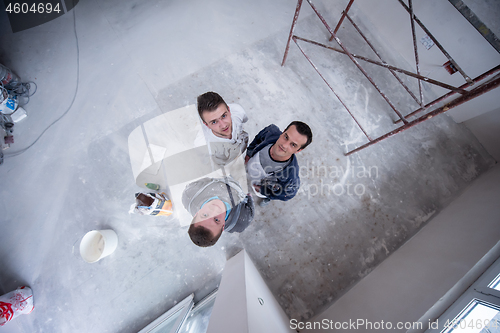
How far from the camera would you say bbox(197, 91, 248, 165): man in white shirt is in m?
1.83

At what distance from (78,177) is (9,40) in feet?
8.00

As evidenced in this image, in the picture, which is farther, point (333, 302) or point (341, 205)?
point (341, 205)

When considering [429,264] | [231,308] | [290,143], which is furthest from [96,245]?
[429,264]

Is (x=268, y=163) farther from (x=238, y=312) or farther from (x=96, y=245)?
(x=96, y=245)

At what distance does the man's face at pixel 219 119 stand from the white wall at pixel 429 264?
207cm

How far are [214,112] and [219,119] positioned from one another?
7cm

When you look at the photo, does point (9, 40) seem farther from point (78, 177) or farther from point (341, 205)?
point (341, 205)

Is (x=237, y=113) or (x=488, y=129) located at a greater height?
(x=237, y=113)

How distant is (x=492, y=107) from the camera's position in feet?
8.01

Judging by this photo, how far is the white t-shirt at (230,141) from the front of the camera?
80.6 inches

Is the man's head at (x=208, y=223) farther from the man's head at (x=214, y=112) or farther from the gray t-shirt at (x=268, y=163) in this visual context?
the man's head at (x=214, y=112)

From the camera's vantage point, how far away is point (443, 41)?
8.30ft

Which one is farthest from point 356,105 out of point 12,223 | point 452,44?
point 12,223

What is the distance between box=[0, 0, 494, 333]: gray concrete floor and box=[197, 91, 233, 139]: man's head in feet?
2.82
